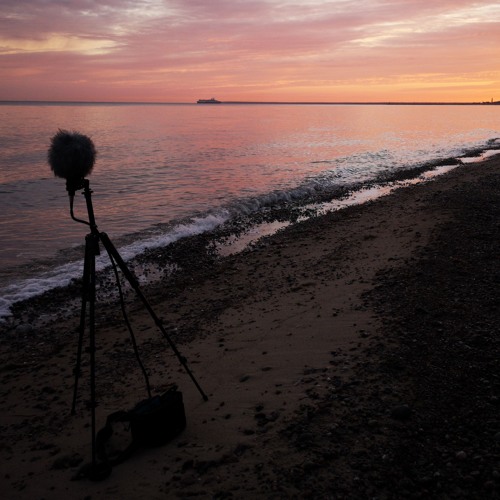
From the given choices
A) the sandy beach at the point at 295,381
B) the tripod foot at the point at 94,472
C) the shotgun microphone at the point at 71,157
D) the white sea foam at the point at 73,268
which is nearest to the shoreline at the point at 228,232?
the white sea foam at the point at 73,268

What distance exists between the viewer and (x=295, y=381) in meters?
5.10

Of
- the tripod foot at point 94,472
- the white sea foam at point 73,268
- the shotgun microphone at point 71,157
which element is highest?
the shotgun microphone at point 71,157

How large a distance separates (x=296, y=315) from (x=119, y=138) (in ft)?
179

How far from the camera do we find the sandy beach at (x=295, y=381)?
3693 millimetres

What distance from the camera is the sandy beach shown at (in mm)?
3693

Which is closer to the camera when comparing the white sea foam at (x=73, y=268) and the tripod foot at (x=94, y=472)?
the tripod foot at (x=94, y=472)

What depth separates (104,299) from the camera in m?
9.58

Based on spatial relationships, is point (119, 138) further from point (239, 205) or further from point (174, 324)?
point (174, 324)

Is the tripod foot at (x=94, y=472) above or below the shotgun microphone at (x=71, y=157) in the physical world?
below

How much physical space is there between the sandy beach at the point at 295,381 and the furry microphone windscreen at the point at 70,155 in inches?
97.7

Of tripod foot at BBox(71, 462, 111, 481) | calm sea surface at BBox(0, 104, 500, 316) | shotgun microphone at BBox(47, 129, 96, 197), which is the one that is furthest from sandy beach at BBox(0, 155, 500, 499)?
calm sea surface at BBox(0, 104, 500, 316)

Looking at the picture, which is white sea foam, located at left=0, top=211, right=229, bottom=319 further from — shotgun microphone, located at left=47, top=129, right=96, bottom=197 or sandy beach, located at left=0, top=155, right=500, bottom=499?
shotgun microphone, located at left=47, top=129, right=96, bottom=197

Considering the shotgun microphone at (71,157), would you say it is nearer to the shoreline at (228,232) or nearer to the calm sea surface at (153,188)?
the shoreline at (228,232)

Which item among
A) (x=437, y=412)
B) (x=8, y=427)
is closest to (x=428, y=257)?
(x=437, y=412)
